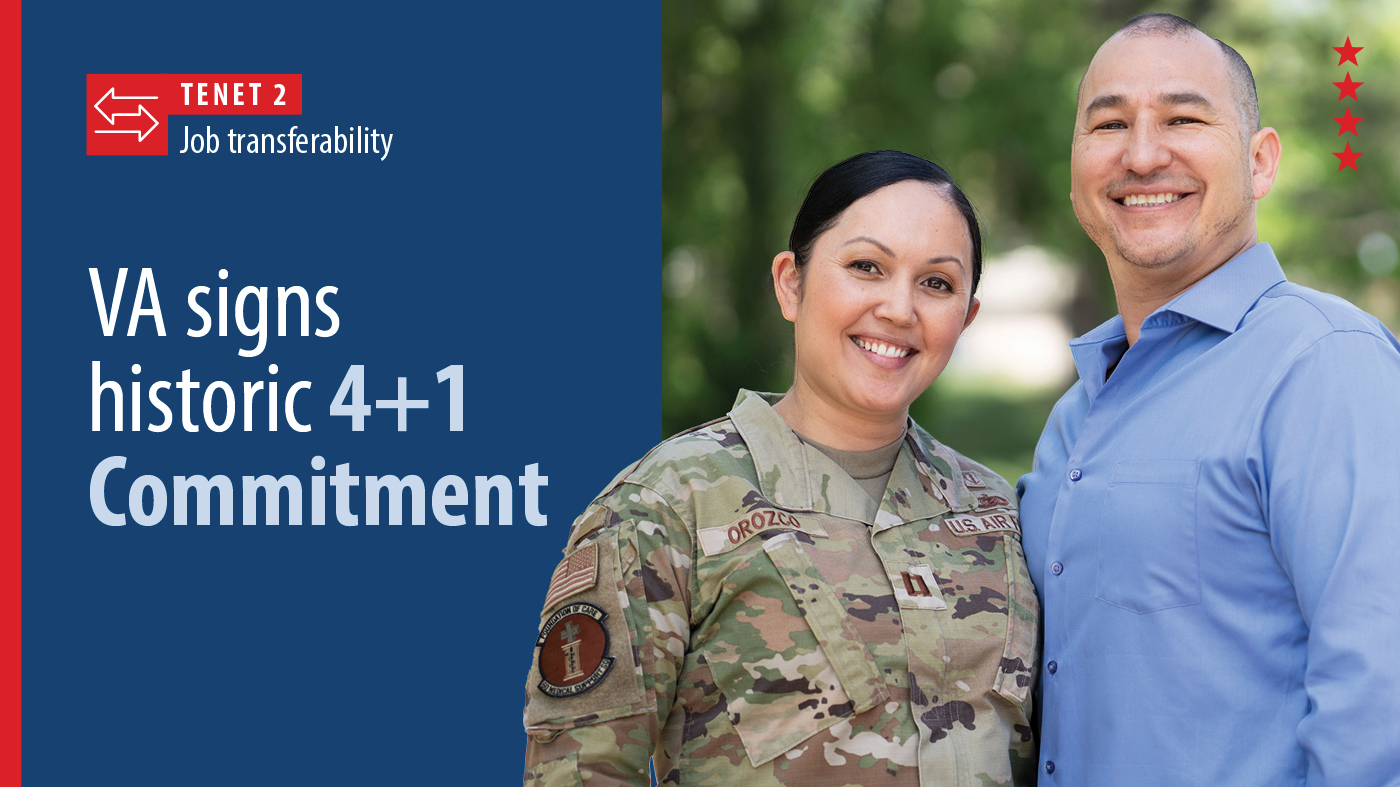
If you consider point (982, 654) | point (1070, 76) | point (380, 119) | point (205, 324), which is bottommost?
point (982, 654)

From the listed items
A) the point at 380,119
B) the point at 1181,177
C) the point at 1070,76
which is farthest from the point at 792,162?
the point at 1181,177

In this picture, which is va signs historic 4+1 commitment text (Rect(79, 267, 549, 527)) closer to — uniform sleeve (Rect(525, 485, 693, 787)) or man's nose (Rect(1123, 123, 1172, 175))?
uniform sleeve (Rect(525, 485, 693, 787))

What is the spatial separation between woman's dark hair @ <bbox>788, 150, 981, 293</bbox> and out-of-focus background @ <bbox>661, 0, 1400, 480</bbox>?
5.29 m

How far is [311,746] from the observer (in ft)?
10.2

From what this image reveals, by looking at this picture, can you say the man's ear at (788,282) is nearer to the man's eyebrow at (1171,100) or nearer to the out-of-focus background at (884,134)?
the man's eyebrow at (1171,100)

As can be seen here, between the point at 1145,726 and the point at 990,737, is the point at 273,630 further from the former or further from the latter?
the point at 1145,726

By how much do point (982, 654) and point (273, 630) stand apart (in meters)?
1.80

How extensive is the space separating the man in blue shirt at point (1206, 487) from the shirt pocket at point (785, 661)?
39 centimetres

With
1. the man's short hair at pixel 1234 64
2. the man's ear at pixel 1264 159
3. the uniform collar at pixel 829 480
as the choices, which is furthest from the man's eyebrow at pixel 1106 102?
the uniform collar at pixel 829 480

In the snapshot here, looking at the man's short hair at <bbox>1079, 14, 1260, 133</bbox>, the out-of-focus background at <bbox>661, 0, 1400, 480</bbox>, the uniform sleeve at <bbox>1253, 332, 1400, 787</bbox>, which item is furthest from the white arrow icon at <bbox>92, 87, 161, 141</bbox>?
the out-of-focus background at <bbox>661, 0, 1400, 480</bbox>

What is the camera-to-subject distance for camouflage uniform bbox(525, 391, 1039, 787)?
2068mm

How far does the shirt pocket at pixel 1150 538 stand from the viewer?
2.02m

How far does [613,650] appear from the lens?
206cm

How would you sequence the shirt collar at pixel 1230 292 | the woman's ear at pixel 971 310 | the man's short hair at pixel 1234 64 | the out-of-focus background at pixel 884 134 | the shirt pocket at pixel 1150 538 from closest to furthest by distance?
the shirt pocket at pixel 1150 538, the shirt collar at pixel 1230 292, the man's short hair at pixel 1234 64, the woman's ear at pixel 971 310, the out-of-focus background at pixel 884 134
